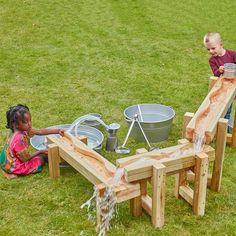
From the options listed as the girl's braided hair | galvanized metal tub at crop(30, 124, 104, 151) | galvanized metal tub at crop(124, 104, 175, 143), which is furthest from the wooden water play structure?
galvanized metal tub at crop(124, 104, 175, 143)

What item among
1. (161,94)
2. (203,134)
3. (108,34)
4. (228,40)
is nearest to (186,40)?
(228,40)

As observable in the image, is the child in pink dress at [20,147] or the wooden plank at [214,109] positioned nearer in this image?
the wooden plank at [214,109]

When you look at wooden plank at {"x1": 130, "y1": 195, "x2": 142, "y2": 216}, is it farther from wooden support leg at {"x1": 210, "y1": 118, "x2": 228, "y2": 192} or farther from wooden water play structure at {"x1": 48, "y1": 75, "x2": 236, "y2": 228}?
wooden support leg at {"x1": 210, "y1": 118, "x2": 228, "y2": 192}

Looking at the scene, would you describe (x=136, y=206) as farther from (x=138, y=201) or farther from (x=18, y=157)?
(x=18, y=157)

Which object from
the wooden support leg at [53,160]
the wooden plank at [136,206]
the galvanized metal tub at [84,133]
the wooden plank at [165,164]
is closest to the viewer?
the wooden plank at [165,164]

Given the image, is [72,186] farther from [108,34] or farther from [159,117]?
[108,34]

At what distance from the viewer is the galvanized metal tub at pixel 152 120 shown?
4855 mm

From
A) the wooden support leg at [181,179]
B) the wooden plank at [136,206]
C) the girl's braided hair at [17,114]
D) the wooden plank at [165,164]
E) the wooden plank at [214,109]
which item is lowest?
the wooden plank at [136,206]

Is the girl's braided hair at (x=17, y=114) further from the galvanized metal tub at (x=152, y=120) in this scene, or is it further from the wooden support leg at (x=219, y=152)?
the wooden support leg at (x=219, y=152)

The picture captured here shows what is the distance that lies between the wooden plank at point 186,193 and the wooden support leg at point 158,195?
38 centimetres

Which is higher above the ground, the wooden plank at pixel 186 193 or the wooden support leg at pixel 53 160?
the wooden support leg at pixel 53 160

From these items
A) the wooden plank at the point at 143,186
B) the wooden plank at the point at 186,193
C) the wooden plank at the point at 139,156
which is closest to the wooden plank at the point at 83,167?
the wooden plank at the point at 139,156

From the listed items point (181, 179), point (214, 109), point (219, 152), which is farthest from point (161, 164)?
point (214, 109)

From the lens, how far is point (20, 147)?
14.1 feet
